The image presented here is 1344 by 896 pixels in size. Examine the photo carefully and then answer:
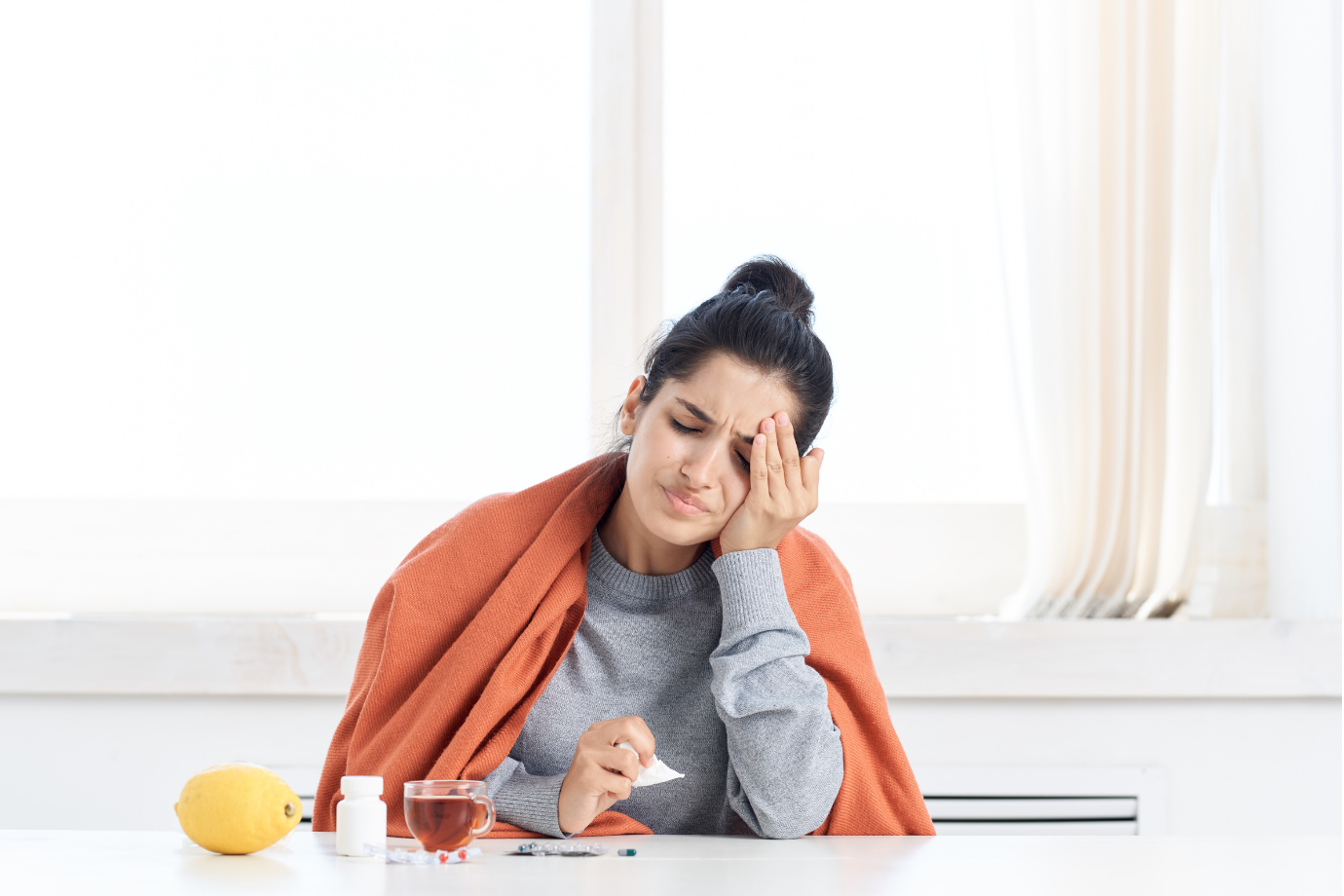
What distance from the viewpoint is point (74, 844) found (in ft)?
3.62

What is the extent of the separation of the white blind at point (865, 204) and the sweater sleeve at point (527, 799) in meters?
1.25

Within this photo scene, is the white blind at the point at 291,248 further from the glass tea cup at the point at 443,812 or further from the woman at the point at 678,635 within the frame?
the glass tea cup at the point at 443,812

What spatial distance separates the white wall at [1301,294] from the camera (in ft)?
7.24

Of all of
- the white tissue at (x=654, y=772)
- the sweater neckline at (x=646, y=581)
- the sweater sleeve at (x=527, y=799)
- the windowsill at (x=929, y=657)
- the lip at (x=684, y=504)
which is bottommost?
the windowsill at (x=929, y=657)

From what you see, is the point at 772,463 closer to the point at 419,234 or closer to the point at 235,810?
the point at 235,810

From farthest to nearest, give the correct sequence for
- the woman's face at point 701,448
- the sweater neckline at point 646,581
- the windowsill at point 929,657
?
the windowsill at point 929,657
the sweater neckline at point 646,581
the woman's face at point 701,448

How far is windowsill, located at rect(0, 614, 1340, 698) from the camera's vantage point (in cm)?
199

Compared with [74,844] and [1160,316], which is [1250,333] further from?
[74,844]

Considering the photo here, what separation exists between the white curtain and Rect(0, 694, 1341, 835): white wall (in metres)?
0.23

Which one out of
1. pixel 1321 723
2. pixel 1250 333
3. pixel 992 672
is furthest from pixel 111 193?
pixel 1321 723

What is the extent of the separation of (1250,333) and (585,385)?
1.40 m

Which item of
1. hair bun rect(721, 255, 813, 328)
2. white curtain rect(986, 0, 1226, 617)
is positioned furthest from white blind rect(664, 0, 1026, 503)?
hair bun rect(721, 255, 813, 328)

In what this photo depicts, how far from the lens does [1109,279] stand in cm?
224

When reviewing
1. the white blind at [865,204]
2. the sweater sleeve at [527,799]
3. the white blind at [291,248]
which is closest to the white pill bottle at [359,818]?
the sweater sleeve at [527,799]
